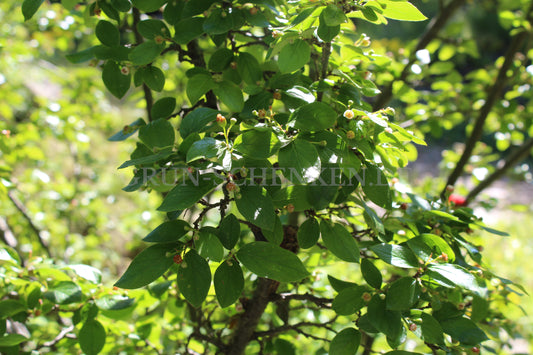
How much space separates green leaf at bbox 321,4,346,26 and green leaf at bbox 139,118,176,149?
0.27 m

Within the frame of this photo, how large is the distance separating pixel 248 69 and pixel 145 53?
176 mm

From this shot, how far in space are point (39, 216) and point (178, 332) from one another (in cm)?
106

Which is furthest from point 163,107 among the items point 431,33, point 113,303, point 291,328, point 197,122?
point 431,33

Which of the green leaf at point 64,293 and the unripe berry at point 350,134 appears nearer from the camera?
the unripe berry at point 350,134

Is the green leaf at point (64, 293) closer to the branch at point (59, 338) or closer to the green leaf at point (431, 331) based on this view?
the branch at point (59, 338)

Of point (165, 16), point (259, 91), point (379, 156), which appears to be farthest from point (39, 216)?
point (379, 156)

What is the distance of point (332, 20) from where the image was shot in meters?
0.50

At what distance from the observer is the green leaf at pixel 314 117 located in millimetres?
521

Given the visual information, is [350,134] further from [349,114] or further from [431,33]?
[431,33]

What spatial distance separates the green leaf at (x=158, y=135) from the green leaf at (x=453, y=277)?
41 centimetres

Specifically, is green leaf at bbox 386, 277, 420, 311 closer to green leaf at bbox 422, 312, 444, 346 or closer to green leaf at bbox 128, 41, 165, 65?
green leaf at bbox 422, 312, 444, 346

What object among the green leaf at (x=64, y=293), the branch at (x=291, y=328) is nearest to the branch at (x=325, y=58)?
the branch at (x=291, y=328)

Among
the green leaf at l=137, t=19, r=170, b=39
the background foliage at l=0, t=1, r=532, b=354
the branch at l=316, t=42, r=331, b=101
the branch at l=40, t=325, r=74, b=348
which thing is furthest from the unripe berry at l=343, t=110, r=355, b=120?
the branch at l=40, t=325, r=74, b=348

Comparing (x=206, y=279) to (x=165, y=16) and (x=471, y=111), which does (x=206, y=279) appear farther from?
(x=471, y=111)
